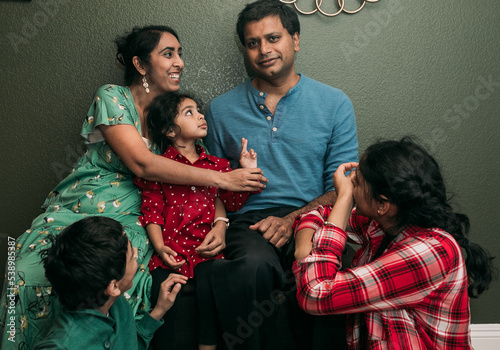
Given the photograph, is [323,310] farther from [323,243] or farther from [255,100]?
[255,100]

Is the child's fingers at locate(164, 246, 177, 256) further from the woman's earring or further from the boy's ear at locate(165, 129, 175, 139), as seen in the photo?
the woman's earring

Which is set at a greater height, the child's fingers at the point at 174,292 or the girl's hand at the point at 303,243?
the girl's hand at the point at 303,243

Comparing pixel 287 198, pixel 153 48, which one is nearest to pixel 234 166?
pixel 287 198

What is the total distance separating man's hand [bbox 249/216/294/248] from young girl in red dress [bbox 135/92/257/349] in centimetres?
16

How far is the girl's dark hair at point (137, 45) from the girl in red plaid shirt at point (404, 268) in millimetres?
1110

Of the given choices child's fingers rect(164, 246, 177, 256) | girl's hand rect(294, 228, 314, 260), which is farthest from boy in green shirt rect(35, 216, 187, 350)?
girl's hand rect(294, 228, 314, 260)

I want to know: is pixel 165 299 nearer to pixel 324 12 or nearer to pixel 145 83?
pixel 145 83

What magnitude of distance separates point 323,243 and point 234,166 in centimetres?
86

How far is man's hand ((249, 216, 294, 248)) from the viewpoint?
6.15 feet

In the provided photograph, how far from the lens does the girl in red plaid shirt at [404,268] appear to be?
51.3 inches

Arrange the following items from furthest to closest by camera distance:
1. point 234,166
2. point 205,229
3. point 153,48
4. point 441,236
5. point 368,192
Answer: point 234,166, point 153,48, point 205,229, point 368,192, point 441,236

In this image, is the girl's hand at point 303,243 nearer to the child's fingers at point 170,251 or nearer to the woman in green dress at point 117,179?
the woman in green dress at point 117,179

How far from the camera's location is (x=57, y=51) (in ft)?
7.47

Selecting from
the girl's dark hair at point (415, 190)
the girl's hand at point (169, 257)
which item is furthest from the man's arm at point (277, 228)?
the girl's dark hair at point (415, 190)
